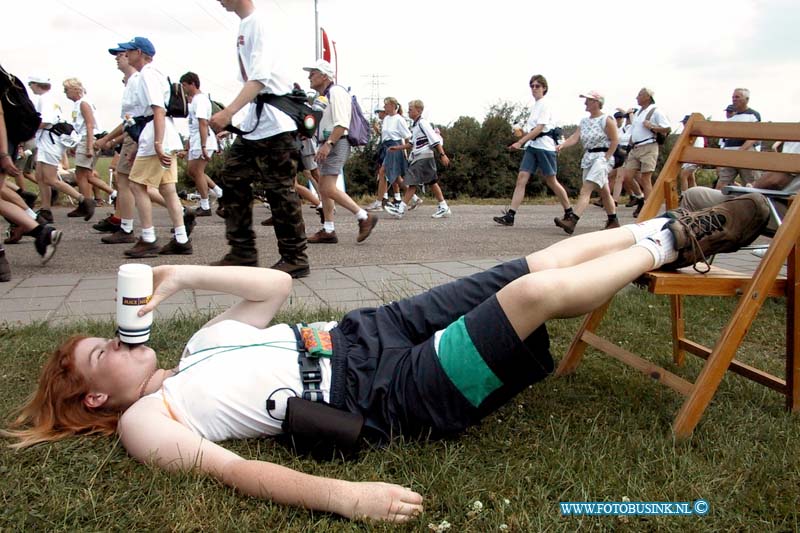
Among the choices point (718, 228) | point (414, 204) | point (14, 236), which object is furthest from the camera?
point (414, 204)

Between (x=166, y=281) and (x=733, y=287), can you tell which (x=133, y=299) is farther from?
(x=733, y=287)

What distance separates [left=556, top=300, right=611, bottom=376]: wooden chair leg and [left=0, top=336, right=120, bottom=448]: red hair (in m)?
1.93

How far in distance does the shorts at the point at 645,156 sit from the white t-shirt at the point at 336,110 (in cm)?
523

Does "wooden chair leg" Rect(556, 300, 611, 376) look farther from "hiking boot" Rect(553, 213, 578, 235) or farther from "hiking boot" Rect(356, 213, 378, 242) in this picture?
"hiking boot" Rect(553, 213, 578, 235)

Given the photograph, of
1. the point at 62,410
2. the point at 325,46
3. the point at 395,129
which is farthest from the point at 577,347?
the point at 325,46

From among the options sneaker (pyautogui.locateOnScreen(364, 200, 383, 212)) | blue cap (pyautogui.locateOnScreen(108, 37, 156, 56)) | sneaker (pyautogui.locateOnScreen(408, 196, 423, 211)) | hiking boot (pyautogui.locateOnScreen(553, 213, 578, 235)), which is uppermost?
blue cap (pyautogui.locateOnScreen(108, 37, 156, 56))

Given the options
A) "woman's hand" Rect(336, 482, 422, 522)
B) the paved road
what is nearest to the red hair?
"woman's hand" Rect(336, 482, 422, 522)

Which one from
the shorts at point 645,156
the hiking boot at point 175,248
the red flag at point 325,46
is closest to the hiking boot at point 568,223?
the shorts at point 645,156

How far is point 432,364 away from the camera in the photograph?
2174mm

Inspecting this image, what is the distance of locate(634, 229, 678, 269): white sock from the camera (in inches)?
94.3

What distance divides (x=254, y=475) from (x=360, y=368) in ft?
1.82

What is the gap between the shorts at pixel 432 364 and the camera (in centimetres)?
208

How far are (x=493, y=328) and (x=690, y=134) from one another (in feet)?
5.34

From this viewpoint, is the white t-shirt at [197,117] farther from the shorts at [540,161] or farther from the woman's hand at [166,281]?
the woman's hand at [166,281]
